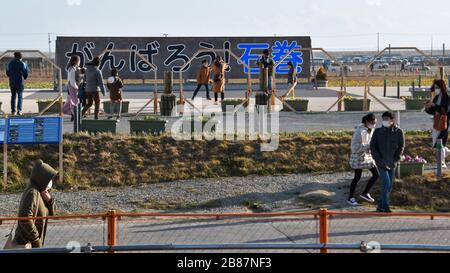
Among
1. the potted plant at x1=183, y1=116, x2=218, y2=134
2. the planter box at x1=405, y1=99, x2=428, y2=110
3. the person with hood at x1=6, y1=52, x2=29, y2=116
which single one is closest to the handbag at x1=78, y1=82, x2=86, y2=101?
the person with hood at x1=6, y1=52, x2=29, y2=116

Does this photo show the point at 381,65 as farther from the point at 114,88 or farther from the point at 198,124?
the point at 198,124

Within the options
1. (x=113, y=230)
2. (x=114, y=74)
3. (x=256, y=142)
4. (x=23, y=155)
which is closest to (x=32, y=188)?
(x=113, y=230)

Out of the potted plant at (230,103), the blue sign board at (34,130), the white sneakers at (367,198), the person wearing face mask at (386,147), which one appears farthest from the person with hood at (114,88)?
the person wearing face mask at (386,147)

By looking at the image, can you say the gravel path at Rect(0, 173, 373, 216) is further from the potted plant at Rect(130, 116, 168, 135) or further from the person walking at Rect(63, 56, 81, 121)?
the person walking at Rect(63, 56, 81, 121)

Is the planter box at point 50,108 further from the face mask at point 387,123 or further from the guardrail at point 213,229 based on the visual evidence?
the face mask at point 387,123

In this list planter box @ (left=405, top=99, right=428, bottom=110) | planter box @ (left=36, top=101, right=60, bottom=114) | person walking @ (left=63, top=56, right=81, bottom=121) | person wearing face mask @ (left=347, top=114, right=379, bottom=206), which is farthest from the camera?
planter box @ (left=405, top=99, right=428, bottom=110)

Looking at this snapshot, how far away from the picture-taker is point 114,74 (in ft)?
70.5

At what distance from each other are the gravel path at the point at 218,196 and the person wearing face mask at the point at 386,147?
3.63ft

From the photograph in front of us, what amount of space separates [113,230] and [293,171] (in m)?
8.12

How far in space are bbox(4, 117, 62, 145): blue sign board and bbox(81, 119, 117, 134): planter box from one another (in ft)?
7.66

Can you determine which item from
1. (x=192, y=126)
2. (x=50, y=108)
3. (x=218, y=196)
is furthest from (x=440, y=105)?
(x=50, y=108)

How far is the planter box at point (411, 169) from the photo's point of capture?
53.1 feet

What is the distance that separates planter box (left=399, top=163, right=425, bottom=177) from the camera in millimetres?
16188
